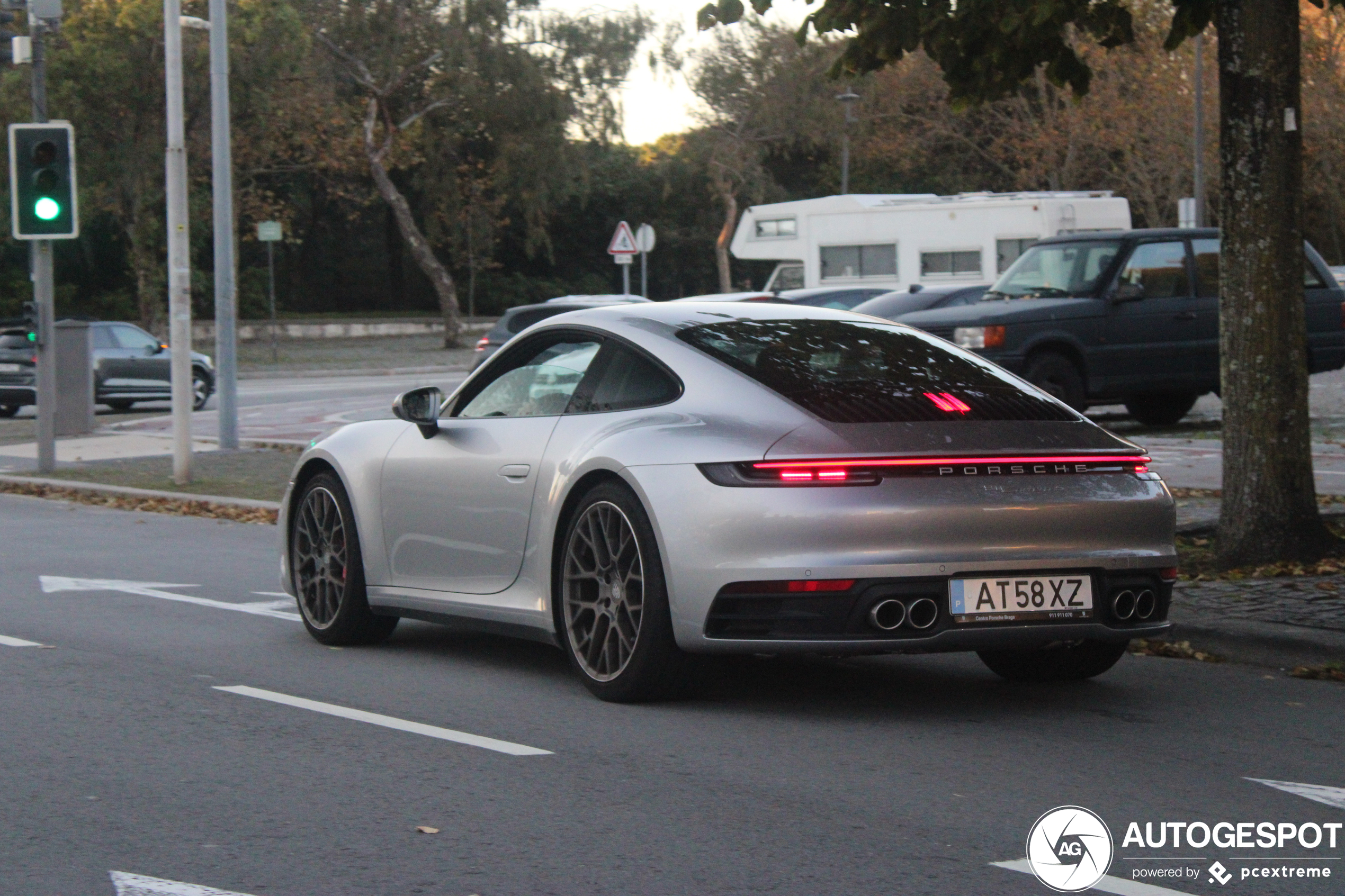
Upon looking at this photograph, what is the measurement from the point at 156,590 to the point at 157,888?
19.5 feet

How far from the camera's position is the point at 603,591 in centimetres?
651

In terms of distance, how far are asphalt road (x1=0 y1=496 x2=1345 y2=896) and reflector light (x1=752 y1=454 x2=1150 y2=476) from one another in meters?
0.87

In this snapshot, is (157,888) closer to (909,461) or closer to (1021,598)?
(909,461)

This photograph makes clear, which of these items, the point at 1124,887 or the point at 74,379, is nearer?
the point at 1124,887

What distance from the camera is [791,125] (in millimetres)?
60750

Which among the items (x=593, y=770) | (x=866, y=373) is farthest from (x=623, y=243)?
(x=593, y=770)

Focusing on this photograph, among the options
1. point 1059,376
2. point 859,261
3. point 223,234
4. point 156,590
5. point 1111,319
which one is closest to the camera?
point 156,590

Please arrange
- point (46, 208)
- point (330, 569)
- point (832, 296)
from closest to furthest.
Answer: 1. point (330, 569)
2. point (46, 208)
3. point (832, 296)

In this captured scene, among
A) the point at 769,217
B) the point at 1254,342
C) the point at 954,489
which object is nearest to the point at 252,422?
the point at 769,217

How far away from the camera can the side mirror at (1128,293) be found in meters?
18.4

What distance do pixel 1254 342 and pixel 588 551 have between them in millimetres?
4166

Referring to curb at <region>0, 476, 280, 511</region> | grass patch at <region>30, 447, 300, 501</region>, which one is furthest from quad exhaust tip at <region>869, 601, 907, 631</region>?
grass patch at <region>30, 447, 300, 501</region>

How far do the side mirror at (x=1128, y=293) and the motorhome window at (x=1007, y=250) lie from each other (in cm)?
1227

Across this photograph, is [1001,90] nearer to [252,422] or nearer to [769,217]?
[252,422]
